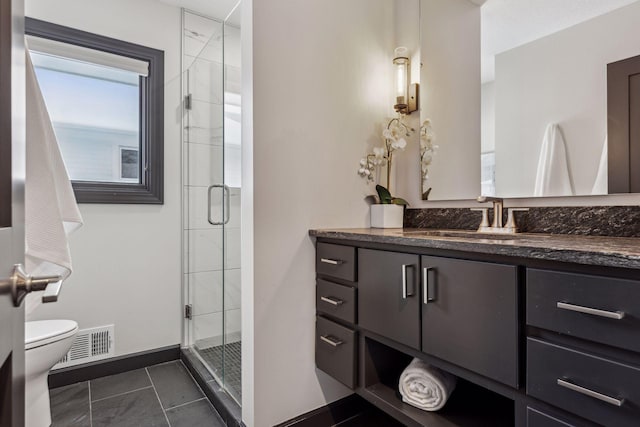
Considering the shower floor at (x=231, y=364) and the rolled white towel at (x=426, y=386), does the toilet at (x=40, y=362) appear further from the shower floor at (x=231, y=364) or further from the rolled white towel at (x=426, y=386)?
the rolled white towel at (x=426, y=386)

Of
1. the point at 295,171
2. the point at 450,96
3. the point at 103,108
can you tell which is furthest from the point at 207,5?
the point at 450,96

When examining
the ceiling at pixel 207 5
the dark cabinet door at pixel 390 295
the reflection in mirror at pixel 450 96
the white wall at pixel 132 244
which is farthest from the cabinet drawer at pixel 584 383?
the ceiling at pixel 207 5

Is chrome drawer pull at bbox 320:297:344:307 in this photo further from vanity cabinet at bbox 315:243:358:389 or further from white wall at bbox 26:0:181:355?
white wall at bbox 26:0:181:355

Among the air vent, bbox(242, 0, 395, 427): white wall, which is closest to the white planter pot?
bbox(242, 0, 395, 427): white wall

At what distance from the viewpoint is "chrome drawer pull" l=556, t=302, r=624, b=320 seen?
2.32 ft

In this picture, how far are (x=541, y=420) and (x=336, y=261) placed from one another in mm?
835

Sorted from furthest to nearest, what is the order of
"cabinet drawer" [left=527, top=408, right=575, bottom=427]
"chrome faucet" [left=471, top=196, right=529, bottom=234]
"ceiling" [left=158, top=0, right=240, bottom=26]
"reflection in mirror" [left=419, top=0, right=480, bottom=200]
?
"ceiling" [left=158, top=0, right=240, bottom=26] < "reflection in mirror" [left=419, top=0, right=480, bottom=200] < "chrome faucet" [left=471, top=196, right=529, bottom=234] < "cabinet drawer" [left=527, top=408, right=575, bottom=427]


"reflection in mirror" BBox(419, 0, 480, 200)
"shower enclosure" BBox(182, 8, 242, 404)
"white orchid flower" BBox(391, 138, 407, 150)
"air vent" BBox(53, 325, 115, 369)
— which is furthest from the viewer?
"air vent" BBox(53, 325, 115, 369)

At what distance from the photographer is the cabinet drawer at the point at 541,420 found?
810mm

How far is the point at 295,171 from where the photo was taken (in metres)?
1.53

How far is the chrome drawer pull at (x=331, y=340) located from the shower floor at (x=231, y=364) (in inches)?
17.8

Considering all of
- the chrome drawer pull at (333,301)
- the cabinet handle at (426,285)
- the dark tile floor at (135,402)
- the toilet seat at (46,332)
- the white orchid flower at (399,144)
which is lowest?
the dark tile floor at (135,402)

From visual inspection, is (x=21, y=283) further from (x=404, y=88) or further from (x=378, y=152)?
(x=404, y=88)

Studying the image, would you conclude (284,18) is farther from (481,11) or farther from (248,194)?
(481,11)
